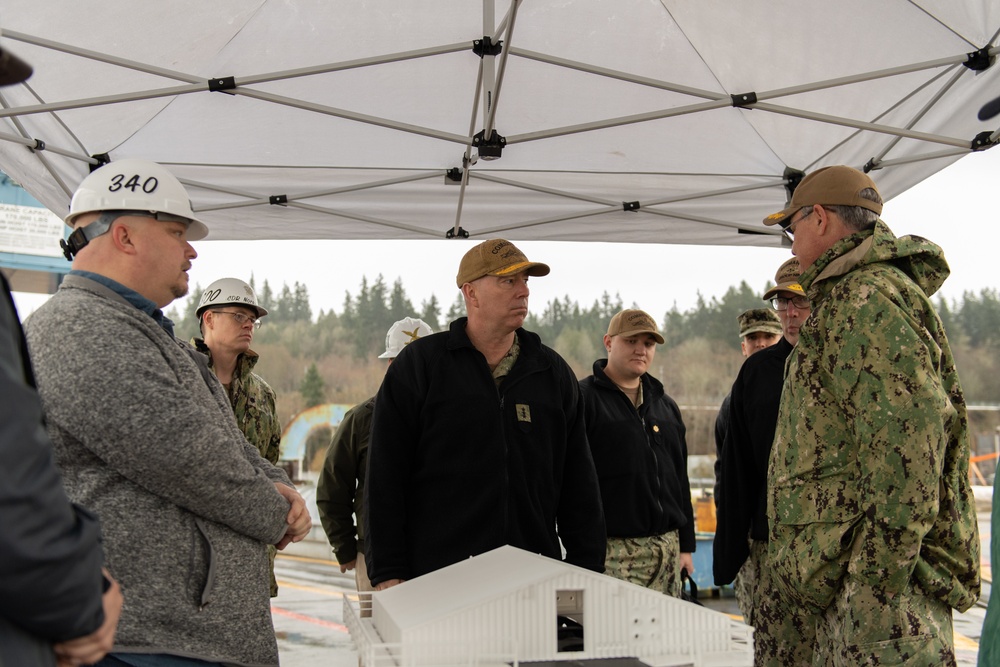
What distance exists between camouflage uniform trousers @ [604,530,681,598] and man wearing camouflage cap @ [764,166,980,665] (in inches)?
66.3

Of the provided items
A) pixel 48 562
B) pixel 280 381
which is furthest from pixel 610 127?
pixel 280 381

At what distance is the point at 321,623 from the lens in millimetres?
8578

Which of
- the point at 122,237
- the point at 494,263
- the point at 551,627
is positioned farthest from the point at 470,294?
the point at 551,627

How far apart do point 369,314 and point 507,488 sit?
40597mm

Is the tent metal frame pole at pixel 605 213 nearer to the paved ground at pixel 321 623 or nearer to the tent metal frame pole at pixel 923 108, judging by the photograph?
the tent metal frame pole at pixel 923 108

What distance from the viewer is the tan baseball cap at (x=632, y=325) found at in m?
4.47

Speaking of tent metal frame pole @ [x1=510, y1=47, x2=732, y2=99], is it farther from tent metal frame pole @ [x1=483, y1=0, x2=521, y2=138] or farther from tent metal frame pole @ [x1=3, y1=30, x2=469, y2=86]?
tent metal frame pole @ [x1=3, y1=30, x2=469, y2=86]

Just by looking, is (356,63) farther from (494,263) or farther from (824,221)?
(824,221)

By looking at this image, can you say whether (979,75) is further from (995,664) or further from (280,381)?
(280,381)

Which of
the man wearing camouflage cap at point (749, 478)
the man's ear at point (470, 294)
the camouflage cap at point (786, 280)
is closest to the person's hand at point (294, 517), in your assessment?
the man's ear at point (470, 294)

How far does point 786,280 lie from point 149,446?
3286 millimetres

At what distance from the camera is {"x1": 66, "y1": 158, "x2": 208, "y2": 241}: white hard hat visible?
197cm

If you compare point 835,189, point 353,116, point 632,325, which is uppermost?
point 353,116

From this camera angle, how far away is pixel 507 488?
293 centimetres
